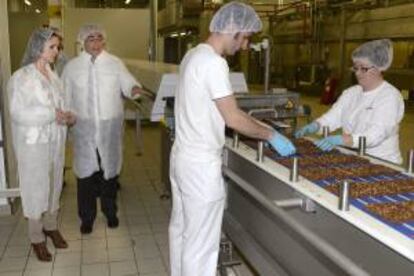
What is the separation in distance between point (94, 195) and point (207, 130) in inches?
55.6

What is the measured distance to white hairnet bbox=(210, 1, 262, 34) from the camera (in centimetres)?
159

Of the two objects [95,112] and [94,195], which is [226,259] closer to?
[94,195]

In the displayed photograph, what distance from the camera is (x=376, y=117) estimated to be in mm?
1896

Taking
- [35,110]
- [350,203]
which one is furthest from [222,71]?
[35,110]

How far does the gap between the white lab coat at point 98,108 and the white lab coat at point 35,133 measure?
0.67ft

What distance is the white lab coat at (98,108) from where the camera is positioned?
102 inches

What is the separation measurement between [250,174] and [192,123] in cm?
34

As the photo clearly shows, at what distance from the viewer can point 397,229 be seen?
1.06 meters

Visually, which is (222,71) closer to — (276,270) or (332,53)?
(276,270)

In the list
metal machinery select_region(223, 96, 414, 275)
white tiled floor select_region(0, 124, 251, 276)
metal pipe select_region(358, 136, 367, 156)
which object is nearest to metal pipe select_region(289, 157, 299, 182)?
metal machinery select_region(223, 96, 414, 275)

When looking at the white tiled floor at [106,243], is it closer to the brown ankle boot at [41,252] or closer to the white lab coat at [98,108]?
the brown ankle boot at [41,252]

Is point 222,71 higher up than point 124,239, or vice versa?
point 222,71

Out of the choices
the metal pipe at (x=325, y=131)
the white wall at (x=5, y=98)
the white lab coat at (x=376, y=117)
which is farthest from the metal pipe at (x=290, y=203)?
the white wall at (x=5, y=98)

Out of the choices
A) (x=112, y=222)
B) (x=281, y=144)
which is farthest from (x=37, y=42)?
(x=281, y=144)
